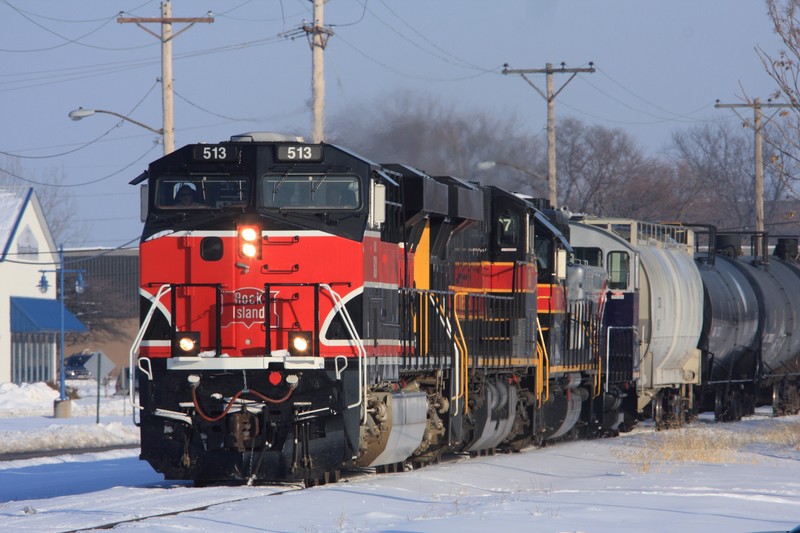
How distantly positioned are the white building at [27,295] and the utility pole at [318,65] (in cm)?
2702

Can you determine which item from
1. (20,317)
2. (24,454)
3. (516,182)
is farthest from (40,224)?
(24,454)

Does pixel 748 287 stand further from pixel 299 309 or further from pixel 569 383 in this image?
pixel 299 309

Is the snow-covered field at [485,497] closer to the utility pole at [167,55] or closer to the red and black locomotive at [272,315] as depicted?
the red and black locomotive at [272,315]

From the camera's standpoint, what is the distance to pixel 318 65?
28.6 metres

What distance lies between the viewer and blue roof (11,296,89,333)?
52.8 m

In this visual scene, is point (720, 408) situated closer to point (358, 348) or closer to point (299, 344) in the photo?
point (358, 348)

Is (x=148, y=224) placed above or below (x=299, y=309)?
above

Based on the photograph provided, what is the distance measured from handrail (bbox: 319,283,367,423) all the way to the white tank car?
12.7 metres

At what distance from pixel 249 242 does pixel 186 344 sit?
4.46ft

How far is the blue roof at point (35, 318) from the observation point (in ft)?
173

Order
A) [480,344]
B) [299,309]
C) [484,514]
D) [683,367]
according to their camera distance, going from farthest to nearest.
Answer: [683,367], [480,344], [299,309], [484,514]

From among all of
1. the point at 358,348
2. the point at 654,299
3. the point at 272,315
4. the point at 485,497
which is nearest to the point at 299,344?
the point at 272,315

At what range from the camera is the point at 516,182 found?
59031 mm

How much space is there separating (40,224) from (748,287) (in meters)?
36.4
